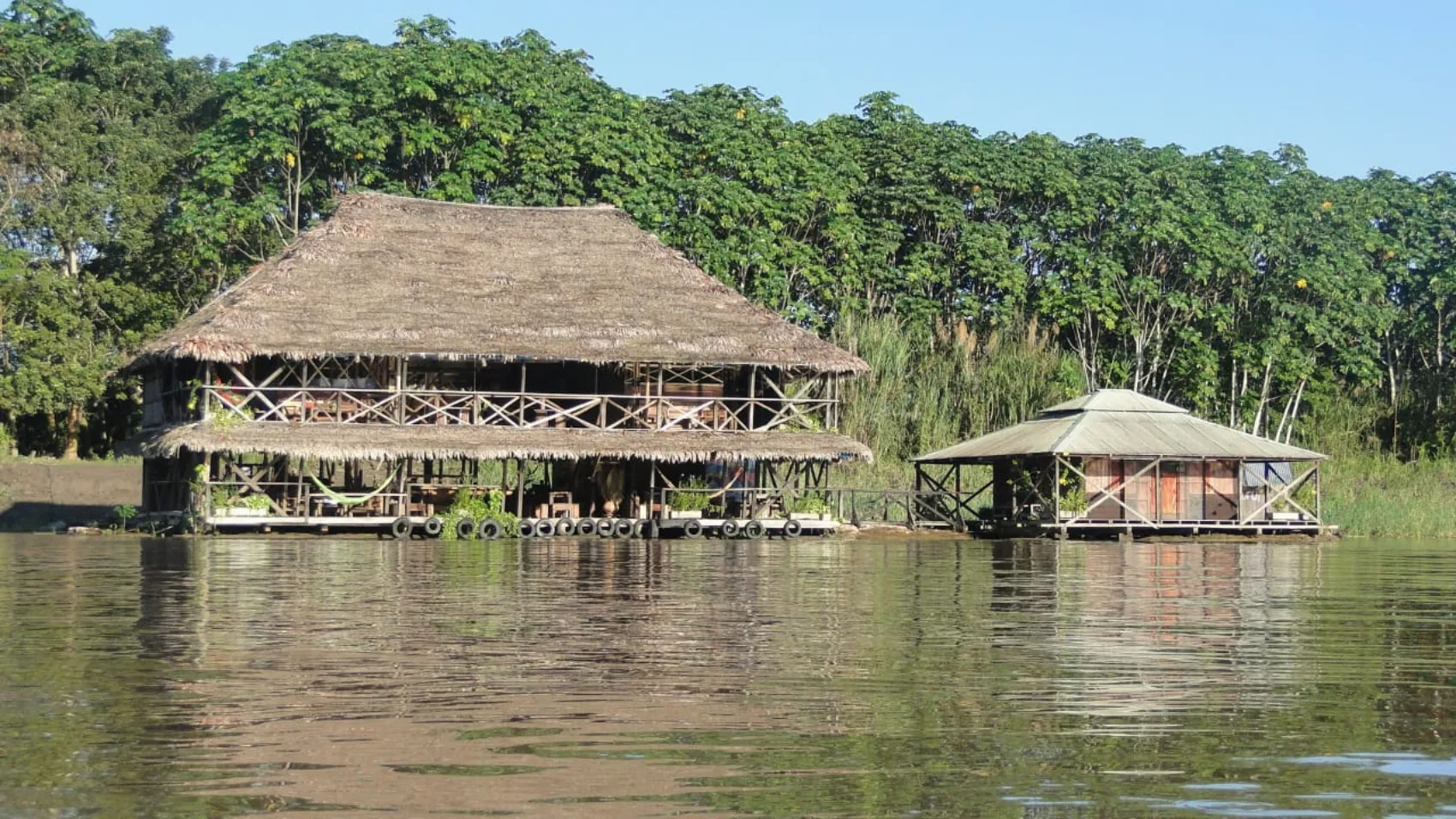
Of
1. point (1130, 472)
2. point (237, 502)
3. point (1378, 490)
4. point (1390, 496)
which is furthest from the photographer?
point (1378, 490)

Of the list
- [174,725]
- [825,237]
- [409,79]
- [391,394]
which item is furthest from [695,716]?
[825,237]

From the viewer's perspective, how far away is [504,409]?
1314 inches

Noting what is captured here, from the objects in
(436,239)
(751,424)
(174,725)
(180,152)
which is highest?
(180,152)

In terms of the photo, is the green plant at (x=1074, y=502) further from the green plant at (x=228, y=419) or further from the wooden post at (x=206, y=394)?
the wooden post at (x=206, y=394)

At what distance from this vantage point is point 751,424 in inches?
1344

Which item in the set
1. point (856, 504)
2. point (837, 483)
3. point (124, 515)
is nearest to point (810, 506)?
point (856, 504)

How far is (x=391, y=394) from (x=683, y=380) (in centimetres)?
577

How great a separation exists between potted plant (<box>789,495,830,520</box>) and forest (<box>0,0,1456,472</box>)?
8587 mm

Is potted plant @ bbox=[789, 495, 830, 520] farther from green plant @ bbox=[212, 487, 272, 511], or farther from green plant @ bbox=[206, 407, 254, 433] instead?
green plant @ bbox=[206, 407, 254, 433]

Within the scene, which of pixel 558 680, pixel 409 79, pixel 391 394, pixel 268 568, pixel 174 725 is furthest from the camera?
pixel 409 79

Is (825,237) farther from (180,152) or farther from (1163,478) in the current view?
(180,152)

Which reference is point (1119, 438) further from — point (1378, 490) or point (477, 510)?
point (477, 510)

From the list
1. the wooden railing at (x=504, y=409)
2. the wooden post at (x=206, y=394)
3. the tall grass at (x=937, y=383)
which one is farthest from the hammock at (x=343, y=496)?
the tall grass at (x=937, y=383)

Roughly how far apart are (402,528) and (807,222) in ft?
59.7
